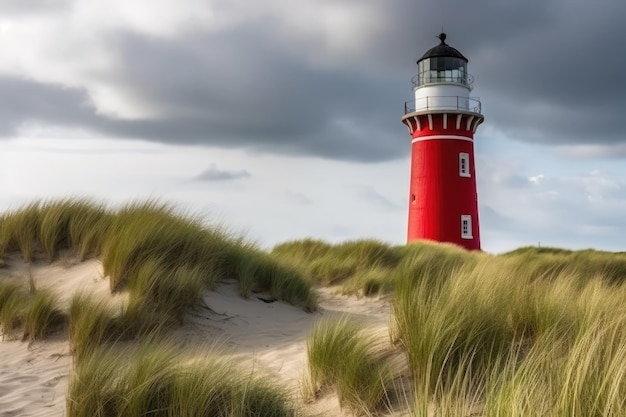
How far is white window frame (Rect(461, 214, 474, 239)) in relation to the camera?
18.8 m

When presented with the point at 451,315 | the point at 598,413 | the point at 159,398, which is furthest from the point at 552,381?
the point at 159,398

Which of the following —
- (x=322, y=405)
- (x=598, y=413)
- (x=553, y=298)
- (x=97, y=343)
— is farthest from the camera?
(x=97, y=343)

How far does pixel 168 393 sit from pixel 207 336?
269cm

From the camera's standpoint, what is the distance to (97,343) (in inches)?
209

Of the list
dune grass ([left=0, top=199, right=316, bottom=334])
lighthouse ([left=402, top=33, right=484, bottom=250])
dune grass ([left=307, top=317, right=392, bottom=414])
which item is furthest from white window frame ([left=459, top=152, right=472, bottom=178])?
dune grass ([left=307, top=317, right=392, bottom=414])

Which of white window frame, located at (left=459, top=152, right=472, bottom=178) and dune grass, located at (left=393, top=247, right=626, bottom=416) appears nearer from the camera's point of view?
dune grass, located at (left=393, top=247, right=626, bottom=416)

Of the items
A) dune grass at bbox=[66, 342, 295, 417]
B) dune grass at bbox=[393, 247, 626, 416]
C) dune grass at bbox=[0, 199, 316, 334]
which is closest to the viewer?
dune grass at bbox=[393, 247, 626, 416]

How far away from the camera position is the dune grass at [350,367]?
11.4ft

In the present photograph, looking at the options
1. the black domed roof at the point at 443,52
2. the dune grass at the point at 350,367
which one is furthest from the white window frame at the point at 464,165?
the dune grass at the point at 350,367

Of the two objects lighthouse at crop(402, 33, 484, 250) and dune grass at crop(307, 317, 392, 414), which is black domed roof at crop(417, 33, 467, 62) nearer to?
lighthouse at crop(402, 33, 484, 250)

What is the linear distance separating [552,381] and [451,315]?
0.95 meters

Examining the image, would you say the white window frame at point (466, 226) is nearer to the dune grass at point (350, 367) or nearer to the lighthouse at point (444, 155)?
the lighthouse at point (444, 155)

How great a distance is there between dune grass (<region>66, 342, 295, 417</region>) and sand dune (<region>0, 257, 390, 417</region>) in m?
0.32

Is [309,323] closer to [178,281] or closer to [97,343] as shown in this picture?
[178,281]
